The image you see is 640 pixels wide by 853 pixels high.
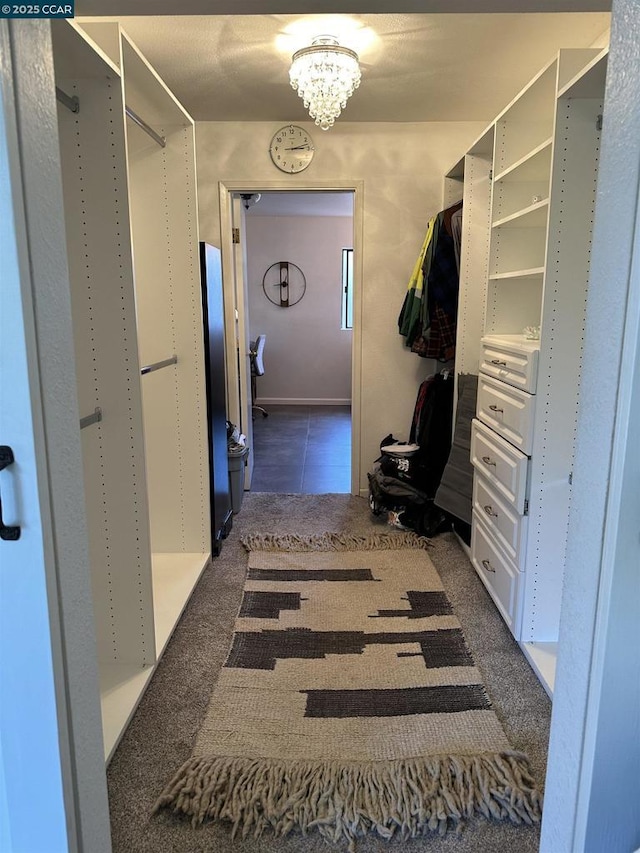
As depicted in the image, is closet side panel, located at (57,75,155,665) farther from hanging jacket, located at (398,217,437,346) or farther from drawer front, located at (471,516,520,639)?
hanging jacket, located at (398,217,437,346)

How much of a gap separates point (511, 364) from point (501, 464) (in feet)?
1.29

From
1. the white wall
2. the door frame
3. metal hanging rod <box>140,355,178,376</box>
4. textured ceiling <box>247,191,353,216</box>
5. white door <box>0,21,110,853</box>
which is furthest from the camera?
the white wall

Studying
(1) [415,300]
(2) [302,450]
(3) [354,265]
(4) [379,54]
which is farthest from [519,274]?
(2) [302,450]

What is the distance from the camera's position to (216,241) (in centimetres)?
377

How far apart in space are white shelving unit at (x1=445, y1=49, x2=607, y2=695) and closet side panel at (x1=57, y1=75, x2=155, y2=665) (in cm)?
132

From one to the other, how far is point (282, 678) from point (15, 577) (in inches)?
51.6

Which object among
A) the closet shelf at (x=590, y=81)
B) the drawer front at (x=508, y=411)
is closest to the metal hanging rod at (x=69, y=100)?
the closet shelf at (x=590, y=81)

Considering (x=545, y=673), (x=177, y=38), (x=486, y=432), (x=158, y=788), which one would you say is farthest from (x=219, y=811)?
(x=177, y=38)

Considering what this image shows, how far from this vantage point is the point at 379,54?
2.55 m

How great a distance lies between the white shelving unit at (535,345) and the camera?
1.94 meters

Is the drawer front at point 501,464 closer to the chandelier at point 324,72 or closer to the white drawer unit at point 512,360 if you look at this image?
Answer: the white drawer unit at point 512,360

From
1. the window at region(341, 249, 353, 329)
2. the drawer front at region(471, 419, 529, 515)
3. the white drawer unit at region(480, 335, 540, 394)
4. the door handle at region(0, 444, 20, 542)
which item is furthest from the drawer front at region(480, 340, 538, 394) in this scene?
the window at region(341, 249, 353, 329)

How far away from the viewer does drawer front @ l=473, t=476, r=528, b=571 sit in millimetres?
2184

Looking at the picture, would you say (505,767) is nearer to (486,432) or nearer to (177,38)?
(486,432)
